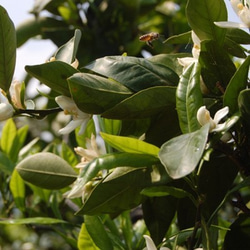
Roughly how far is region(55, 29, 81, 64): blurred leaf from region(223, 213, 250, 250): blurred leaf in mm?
335

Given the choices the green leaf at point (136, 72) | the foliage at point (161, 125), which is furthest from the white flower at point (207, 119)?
the green leaf at point (136, 72)

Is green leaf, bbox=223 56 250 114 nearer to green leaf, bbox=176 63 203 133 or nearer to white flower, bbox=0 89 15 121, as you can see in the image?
green leaf, bbox=176 63 203 133

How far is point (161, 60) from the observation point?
0.87 meters

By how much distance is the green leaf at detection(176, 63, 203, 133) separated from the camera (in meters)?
0.75

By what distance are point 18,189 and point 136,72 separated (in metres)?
0.76

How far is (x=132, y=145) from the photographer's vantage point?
0.78 meters

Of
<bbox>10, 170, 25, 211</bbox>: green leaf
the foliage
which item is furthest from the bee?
<bbox>10, 170, 25, 211</bbox>: green leaf

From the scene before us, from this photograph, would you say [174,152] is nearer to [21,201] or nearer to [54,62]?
[54,62]

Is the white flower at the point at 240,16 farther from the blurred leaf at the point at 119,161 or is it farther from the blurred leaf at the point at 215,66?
the blurred leaf at the point at 119,161

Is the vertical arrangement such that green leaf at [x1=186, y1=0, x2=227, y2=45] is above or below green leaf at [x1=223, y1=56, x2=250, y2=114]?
above

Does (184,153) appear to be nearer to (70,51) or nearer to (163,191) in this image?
(163,191)

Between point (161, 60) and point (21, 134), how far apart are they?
0.96 m

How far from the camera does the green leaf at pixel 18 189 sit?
4.84 ft

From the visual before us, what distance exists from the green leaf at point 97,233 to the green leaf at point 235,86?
331 millimetres
